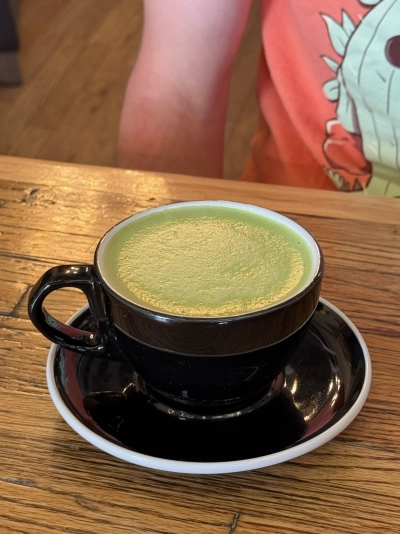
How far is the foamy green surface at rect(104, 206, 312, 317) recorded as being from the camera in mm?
390

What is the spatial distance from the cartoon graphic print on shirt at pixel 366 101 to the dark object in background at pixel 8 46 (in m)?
1.66

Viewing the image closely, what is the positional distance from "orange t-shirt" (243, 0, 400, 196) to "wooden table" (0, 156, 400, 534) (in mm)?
180

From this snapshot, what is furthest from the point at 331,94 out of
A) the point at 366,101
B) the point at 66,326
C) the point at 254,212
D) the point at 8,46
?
the point at 8,46

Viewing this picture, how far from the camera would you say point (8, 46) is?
2266 mm

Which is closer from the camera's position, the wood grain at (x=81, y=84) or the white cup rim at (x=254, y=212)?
the white cup rim at (x=254, y=212)

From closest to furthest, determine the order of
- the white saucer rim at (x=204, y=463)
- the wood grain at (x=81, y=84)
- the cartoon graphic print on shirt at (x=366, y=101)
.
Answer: the white saucer rim at (x=204, y=463)
the cartoon graphic print on shirt at (x=366, y=101)
the wood grain at (x=81, y=84)

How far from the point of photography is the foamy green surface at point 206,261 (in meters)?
0.39

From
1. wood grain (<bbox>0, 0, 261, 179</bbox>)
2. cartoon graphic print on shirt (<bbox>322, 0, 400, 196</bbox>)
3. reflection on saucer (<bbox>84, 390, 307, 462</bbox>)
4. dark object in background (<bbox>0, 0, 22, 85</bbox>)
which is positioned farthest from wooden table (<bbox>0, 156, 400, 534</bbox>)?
dark object in background (<bbox>0, 0, 22, 85</bbox>)

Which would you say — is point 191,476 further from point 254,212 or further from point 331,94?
point 331,94

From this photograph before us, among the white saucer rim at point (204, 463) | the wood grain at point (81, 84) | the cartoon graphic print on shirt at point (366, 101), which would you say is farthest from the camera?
the wood grain at point (81, 84)

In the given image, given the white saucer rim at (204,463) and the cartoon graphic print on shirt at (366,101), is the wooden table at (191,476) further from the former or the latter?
the cartoon graphic print on shirt at (366,101)

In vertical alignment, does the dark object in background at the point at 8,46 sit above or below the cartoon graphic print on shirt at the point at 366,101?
below

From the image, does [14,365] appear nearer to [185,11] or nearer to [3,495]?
[3,495]

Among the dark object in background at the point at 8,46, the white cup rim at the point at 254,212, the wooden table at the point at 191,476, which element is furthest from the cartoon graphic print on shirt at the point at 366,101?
the dark object in background at the point at 8,46
